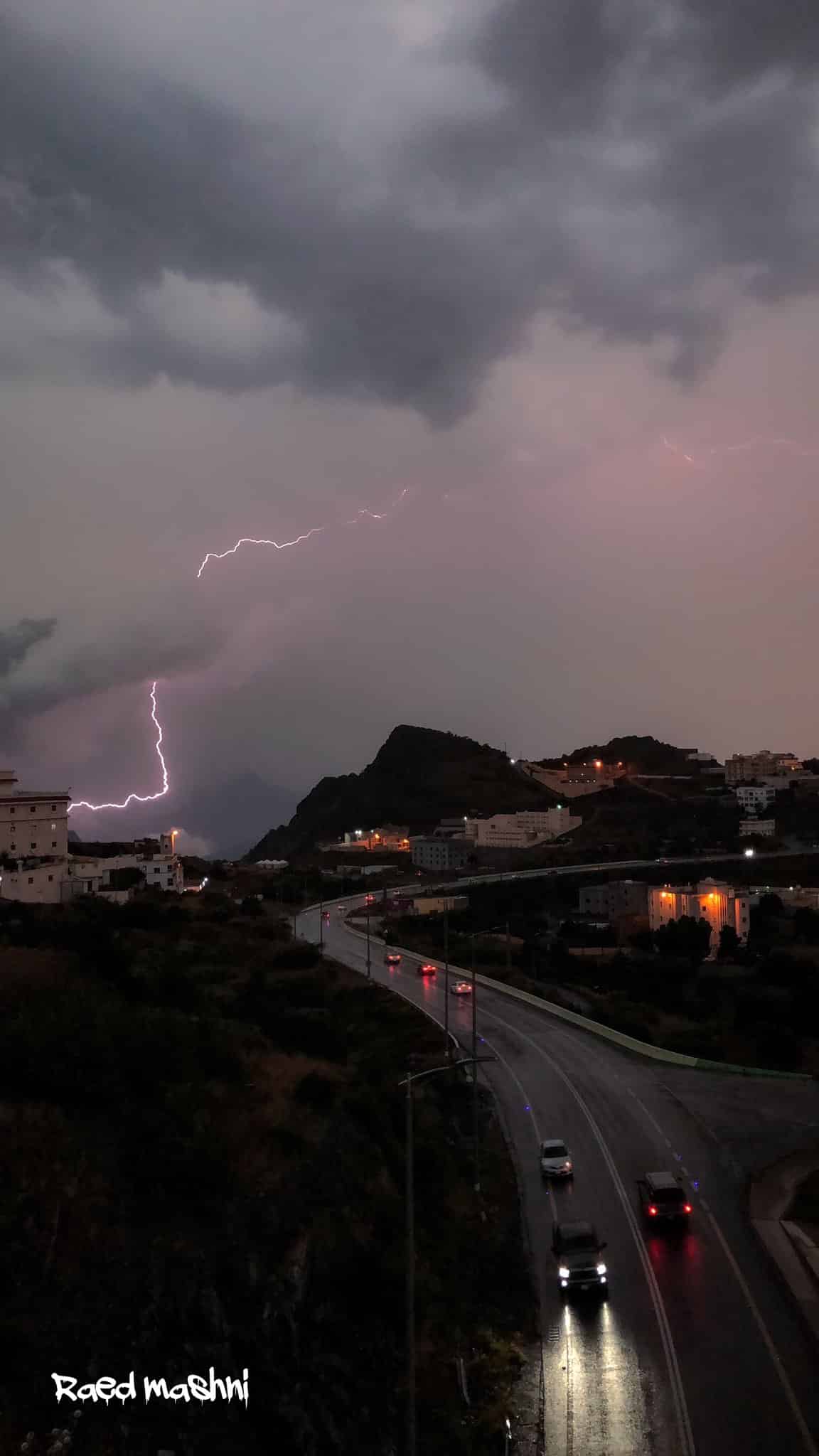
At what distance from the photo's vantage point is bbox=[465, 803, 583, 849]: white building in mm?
139125

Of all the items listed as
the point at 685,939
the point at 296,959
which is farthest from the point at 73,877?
the point at 685,939

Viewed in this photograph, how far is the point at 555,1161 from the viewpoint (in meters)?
23.5

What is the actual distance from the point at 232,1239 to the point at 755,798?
15660 centimetres

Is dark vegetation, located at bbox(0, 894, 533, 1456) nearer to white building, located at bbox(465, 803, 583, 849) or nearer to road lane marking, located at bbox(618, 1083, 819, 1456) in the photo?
road lane marking, located at bbox(618, 1083, 819, 1456)

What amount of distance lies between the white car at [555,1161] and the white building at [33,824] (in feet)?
152

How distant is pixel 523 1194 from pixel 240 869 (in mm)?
93225

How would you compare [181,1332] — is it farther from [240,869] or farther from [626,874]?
[240,869]

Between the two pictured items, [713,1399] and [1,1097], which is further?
[1,1097]

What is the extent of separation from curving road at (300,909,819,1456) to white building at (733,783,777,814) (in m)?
131

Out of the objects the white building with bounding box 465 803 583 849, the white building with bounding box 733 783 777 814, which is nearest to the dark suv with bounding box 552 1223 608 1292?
the white building with bounding box 465 803 583 849

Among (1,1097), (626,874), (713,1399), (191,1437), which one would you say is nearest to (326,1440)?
(191,1437)

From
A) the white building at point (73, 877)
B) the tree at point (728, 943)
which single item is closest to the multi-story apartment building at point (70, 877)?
the white building at point (73, 877)

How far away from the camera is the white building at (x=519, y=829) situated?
139125 millimetres

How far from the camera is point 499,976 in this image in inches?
2174
